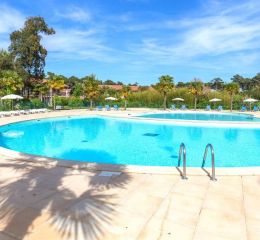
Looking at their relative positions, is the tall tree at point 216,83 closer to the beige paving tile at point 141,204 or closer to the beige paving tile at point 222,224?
the beige paving tile at point 141,204

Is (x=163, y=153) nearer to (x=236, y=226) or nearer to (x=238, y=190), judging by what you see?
(x=238, y=190)

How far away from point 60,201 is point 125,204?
44.3 inches

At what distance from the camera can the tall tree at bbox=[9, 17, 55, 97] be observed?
37406 mm

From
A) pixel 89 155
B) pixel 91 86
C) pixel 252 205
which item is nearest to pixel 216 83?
pixel 91 86

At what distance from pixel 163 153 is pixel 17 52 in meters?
33.4

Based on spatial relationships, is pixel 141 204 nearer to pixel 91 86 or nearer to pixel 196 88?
pixel 91 86

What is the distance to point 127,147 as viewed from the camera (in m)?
13.2

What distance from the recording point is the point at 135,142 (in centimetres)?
1434

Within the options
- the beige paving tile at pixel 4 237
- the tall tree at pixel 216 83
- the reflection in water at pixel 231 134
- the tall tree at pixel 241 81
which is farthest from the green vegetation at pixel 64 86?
the tall tree at pixel 241 81

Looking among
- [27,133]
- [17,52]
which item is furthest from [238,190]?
[17,52]

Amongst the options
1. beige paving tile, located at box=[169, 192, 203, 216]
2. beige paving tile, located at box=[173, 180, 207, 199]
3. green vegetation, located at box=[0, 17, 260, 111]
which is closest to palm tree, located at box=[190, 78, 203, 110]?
green vegetation, located at box=[0, 17, 260, 111]

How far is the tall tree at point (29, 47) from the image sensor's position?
3741 centimetres

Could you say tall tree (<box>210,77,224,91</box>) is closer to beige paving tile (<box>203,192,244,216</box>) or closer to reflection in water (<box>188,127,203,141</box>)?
reflection in water (<box>188,127,203,141</box>)

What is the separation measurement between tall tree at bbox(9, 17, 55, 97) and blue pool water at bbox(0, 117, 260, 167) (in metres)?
20.1
